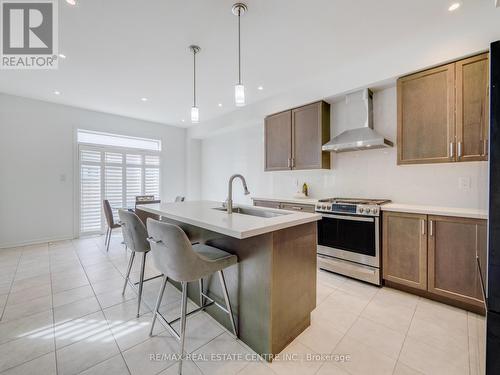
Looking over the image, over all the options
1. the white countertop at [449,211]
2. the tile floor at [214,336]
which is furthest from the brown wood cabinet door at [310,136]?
the tile floor at [214,336]

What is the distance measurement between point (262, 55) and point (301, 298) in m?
2.75

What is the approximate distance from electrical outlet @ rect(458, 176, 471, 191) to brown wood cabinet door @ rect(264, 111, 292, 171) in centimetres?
213

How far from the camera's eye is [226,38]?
7.94 feet

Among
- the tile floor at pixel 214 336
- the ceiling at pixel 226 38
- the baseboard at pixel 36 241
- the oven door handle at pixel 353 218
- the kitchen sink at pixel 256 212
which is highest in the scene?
the ceiling at pixel 226 38

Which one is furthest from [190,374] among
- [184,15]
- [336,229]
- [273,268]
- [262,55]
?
[262,55]

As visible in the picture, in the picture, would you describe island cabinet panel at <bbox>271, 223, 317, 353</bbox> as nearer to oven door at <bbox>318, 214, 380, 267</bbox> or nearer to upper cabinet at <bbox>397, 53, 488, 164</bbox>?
oven door at <bbox>318, 214, 380, 267</bbox>

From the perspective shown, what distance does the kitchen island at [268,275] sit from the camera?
57.7 inches

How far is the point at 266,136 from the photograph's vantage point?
4.15 meters

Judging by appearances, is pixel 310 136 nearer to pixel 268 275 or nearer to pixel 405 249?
pixel 405 249

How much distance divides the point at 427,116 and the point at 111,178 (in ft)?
19.5

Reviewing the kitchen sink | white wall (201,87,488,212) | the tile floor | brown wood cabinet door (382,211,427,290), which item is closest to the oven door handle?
brown wood cabinet door (382,211,427,290)

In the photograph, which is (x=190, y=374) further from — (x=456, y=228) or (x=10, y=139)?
(x=10, y=139)

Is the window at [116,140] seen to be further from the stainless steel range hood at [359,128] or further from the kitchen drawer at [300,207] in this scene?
the stainless steel range hood at [359,128]

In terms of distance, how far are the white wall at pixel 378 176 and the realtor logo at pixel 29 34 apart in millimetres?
3399
